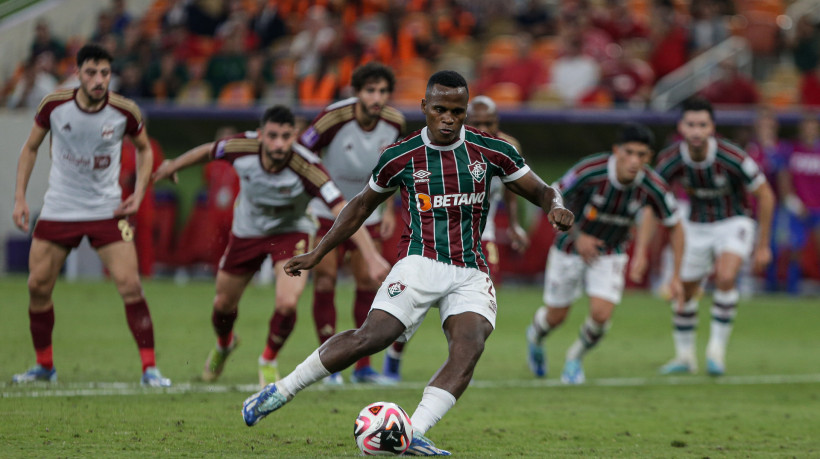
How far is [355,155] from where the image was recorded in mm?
9695

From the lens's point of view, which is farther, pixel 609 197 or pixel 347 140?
pixel 609 197

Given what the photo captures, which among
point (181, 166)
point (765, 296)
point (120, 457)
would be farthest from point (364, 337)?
point (765, 296)

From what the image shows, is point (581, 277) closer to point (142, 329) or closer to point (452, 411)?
point (452, 411)

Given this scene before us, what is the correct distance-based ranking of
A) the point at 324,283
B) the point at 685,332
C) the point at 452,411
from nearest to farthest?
1. the point at 452,411
2. the point at 324,283
3. the point at 685,332

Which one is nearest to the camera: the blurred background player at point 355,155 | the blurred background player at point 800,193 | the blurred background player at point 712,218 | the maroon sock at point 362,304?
the blurred background player at point 355,155

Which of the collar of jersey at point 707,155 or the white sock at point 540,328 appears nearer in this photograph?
the white sock at point 540,328

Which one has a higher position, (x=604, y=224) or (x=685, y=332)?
(x=604, y=224)

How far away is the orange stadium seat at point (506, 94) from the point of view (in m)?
18.8

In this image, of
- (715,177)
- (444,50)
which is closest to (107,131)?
(715,177)

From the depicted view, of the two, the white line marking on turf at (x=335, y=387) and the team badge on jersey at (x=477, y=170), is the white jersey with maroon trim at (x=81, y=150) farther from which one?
the team badge on jersey at (x=477, y=170)

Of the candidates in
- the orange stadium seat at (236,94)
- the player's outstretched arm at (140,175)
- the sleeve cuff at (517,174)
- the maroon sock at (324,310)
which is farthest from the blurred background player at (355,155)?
the orange stadium seat at (236,94)

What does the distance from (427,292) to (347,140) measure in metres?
3.91

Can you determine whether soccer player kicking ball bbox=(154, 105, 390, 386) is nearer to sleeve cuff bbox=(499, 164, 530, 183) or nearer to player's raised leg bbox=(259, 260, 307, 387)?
player's raised leg bbox=(259, 260, 307, 387)

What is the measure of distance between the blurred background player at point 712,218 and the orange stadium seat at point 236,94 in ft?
33.4
